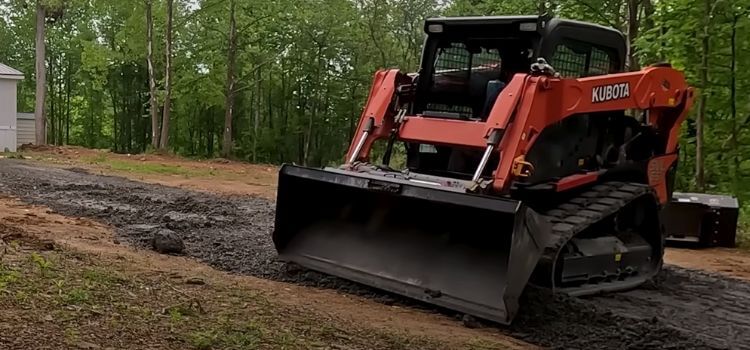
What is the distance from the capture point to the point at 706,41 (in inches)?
526

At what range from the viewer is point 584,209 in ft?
22.4

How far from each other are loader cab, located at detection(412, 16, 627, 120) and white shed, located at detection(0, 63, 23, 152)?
2370 centimetres

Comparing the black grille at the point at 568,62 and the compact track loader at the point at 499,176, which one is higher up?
the black grille at the point at 568,62

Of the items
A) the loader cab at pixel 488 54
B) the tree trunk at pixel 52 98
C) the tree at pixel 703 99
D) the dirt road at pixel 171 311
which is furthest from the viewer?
the tree trunk at pixel 52 98

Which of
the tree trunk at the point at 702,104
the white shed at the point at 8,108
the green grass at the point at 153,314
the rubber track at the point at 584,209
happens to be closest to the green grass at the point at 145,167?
the white shed at the point at 8,108

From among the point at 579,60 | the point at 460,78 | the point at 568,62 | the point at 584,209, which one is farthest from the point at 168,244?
the point at 579,60

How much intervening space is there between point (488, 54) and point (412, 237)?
189cm

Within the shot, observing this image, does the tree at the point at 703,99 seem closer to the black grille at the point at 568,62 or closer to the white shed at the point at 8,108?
the black grille at the point at 568,62

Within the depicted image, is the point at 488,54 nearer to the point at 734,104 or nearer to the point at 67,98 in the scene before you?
the point at 734,104

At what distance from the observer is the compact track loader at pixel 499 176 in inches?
249

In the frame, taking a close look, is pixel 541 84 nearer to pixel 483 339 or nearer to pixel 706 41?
pixel 483 339

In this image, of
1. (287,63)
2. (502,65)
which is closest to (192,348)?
(502,65)

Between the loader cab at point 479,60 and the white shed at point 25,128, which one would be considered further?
the white shed at point 25,128

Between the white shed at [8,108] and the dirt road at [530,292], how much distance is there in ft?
50.5
